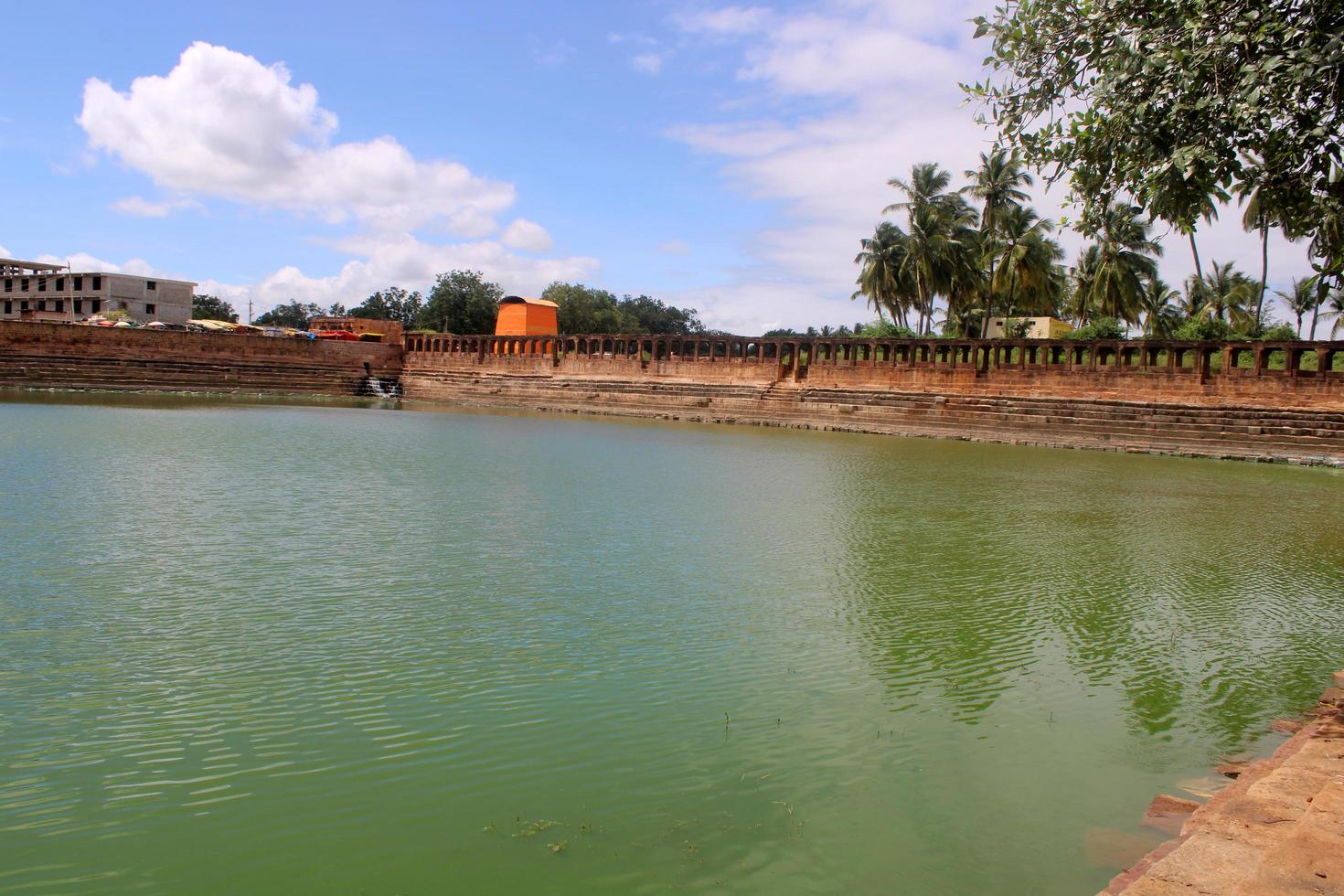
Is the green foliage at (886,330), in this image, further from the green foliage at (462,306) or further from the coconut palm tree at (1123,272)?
the green foliage at (462,306)

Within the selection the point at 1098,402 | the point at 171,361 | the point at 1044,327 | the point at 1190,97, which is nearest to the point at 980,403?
the point at 1098,402

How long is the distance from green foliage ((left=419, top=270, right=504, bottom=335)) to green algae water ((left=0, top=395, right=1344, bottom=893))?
56.9 m

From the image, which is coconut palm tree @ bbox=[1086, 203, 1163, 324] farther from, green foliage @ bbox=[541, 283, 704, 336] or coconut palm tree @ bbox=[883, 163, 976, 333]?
green foliage @ bbox=[541, 283, 704, 336]

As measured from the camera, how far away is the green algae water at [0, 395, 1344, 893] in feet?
10.9

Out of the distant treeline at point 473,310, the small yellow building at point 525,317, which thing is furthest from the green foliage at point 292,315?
the small yellow building at point 525,317

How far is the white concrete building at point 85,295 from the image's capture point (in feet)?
180

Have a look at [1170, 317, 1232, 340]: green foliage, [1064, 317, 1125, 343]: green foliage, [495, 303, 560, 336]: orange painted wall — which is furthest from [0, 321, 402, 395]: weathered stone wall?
[1170, 317, 1232, 340]: green foliage

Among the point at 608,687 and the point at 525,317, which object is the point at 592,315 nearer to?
the point at 525,317

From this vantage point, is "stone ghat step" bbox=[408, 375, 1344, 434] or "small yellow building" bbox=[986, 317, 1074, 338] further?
"small yellow building" bbox=[986, 317, 1074, 338]

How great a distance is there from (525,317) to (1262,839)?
48.2 m

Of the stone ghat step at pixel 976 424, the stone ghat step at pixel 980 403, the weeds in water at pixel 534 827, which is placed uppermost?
the stone ghat step at pixel 980 403

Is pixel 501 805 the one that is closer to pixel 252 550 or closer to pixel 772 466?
pixel 252 550

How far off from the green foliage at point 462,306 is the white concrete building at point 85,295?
15.8 meters

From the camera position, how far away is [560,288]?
72375 mm
